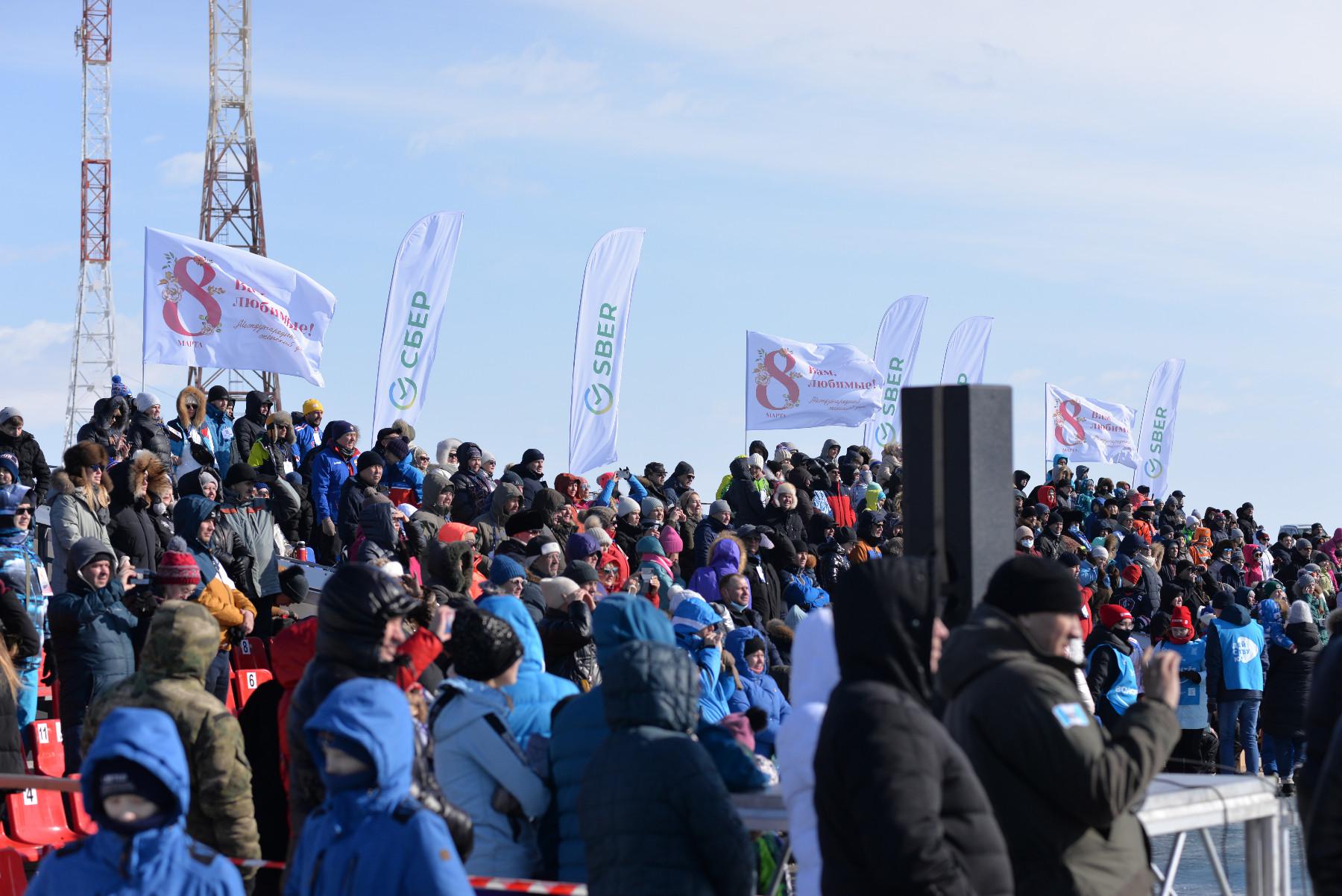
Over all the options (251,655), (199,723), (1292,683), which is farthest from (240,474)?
(1292,683)

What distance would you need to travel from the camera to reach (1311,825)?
3492 mm

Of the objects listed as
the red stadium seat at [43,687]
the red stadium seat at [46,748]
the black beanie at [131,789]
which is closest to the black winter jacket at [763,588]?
the red stadium seat at [43,687]

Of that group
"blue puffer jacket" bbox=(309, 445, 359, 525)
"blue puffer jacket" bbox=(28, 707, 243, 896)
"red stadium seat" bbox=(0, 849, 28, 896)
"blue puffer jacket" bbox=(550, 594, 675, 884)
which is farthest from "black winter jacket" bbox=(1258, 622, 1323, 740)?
"blue puffer jacket" bbox=(28, 707, 243, 896)

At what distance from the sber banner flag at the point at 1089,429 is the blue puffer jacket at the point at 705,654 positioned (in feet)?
74.0

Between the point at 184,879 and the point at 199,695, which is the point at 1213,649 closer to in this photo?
the point at 199,695

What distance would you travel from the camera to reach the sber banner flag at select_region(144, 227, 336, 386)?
632 inches

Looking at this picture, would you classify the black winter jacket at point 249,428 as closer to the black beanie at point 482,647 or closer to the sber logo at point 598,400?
the sber logo at point 598,400

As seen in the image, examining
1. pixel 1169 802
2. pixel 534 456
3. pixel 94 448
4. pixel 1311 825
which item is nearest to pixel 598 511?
pixel 534 456

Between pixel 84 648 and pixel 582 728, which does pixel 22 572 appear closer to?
pixel 84 648

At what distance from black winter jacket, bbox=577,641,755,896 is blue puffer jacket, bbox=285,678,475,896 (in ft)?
1.93

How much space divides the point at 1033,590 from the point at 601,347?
1625 cm

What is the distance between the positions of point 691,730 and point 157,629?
80.4 inches

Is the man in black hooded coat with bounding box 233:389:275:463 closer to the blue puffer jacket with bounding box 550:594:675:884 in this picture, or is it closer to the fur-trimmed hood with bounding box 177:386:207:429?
the fur-trimmed hood with bounding box 177:386:207:429

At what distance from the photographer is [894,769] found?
3.38 meters
